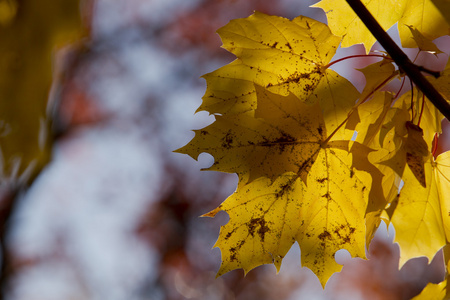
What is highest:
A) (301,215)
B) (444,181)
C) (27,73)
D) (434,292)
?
(27,73)

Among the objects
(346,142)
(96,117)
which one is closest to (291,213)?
(346,142)

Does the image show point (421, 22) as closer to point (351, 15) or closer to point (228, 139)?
point (351, 15)

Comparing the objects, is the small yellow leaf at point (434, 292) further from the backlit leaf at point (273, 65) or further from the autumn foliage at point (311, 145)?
the backlit leaf at point (273, 65)

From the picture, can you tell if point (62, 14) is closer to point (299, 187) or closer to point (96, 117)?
point (299, 187)

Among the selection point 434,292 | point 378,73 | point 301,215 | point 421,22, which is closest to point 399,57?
point 378,73

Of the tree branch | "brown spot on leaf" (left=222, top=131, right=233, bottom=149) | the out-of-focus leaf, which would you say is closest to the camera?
the out-of-focus leaf

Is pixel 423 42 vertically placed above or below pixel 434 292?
above

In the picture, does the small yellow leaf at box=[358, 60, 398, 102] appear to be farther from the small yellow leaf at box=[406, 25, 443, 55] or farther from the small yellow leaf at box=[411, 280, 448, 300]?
the small yellow leaf at box=[411, 280, 448, 300]

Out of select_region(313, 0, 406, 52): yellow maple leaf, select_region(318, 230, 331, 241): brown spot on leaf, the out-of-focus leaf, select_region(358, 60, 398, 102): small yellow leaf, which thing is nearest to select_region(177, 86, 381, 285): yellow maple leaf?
select_region(318, 230, 331, 241): brown spot on leaf
